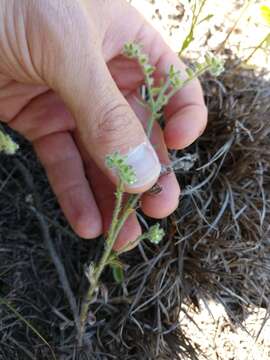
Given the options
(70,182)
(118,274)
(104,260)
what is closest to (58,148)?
(70,182)

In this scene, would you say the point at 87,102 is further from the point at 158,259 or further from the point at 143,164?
the point at 158,259

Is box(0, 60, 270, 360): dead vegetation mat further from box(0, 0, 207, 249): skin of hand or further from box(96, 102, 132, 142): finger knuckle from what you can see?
box(96, 102, 132, 142): finger knuckle

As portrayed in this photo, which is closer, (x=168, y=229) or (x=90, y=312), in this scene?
(x=90, y=312)

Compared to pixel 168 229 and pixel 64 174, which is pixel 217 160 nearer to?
pixel 168 229

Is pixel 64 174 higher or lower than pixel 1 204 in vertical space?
higher

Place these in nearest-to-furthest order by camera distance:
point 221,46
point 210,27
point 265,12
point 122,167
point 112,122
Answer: point 122,167 < point 112,122 < point 265,12 < point 221,46 < point 210,27

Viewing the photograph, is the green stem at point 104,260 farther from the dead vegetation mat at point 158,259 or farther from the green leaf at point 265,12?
the green leaf at point 265,12

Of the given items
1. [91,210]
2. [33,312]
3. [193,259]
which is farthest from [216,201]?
[33,312]
